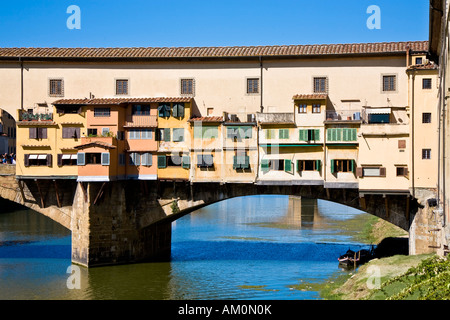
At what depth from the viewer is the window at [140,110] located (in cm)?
3231

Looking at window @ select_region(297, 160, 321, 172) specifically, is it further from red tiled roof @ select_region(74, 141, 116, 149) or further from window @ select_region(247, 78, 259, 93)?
red tiled roof @ select_region(74, 141, 116, 149)

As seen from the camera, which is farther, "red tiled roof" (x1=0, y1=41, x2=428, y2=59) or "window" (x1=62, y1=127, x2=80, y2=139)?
"window" (x1=62, y1=127, x2=80, y2=139)

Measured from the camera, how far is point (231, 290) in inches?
1052

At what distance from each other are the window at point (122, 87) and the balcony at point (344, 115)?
11.1 metres

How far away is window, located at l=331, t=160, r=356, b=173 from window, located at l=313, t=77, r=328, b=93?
394cm

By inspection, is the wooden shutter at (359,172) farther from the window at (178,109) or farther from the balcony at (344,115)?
the window at (178,109)

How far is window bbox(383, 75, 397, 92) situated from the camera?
30203mm

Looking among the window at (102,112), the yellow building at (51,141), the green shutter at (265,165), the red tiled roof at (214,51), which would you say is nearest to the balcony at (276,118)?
the green shutter at (265,165)

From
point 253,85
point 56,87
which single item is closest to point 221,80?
point 253,85

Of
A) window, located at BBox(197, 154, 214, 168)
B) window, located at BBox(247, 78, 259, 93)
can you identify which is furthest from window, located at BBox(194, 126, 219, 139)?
window, located at BBox(247, 78, 259, 93)

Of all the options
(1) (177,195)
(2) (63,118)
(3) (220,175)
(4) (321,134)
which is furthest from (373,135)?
(2) (63,118)

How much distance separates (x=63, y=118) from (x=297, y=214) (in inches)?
1308

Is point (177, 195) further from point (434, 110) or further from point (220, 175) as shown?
point (434, 110)

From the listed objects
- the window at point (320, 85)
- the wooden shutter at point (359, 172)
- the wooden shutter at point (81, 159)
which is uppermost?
the window at point (320, 85)
